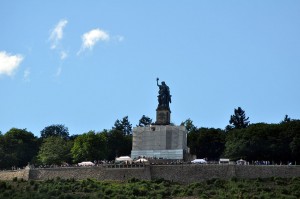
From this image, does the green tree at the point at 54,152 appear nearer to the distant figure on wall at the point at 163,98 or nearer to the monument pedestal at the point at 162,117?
the monument pedestal at the point at 162,117

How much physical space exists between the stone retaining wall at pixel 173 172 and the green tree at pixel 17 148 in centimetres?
1862

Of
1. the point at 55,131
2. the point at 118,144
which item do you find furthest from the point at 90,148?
the point at 55,131

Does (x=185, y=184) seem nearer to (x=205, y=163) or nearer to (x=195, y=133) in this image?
(x=205, y=163)

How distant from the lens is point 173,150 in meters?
77.4

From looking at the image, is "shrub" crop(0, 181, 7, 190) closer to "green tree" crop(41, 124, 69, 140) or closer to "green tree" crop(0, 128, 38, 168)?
"green tree" crop(0, 128, 38, 168)

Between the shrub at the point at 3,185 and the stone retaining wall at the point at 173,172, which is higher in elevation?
the stone retaining wall at the point at 173,172

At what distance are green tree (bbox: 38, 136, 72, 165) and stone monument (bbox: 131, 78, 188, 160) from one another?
565 inches

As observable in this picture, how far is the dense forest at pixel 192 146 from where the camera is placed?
8444 cm

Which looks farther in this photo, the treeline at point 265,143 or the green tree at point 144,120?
the green tree at point 144,120

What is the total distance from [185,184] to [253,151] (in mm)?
19584

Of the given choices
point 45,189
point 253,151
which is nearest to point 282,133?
point 253,151

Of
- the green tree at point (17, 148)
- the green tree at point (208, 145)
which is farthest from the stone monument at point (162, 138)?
the green tree at point (17, 148)

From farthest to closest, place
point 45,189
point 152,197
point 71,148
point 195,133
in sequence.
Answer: point 195,133 → point 71,148 → point 45,189 → point 152,197

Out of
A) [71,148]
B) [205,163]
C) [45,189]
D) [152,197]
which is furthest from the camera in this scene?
[71,148]
